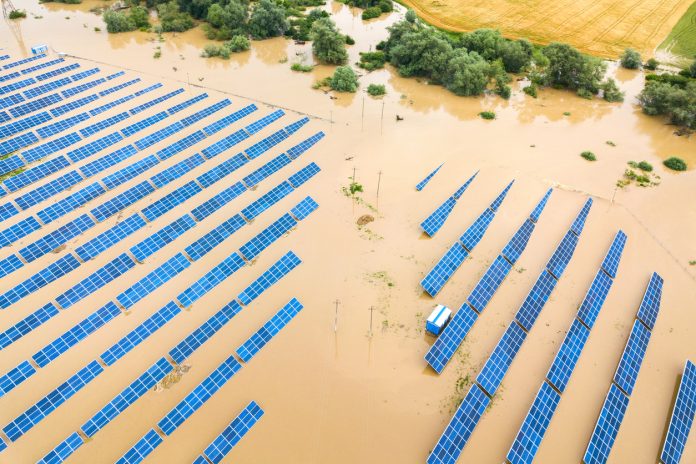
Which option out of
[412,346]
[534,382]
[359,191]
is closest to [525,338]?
[534,382]

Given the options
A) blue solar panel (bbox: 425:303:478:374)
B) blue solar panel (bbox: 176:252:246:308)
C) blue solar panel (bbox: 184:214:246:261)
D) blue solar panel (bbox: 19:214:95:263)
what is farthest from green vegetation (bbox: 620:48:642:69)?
blue solar panel (bbox: 19:214:95:263)

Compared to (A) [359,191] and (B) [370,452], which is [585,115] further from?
(B) [370,452]

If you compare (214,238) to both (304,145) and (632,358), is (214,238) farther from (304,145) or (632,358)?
(632,358)

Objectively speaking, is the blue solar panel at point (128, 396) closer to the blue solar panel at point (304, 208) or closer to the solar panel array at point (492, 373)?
the blue solar panel at point (304, 208)

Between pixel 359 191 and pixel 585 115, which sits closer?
pixel 359 191

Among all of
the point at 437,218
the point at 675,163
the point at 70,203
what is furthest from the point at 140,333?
the point at 675,163

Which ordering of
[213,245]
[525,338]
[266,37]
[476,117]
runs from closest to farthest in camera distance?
[525,338]
[213,245]
[476,117]
[266,37]
